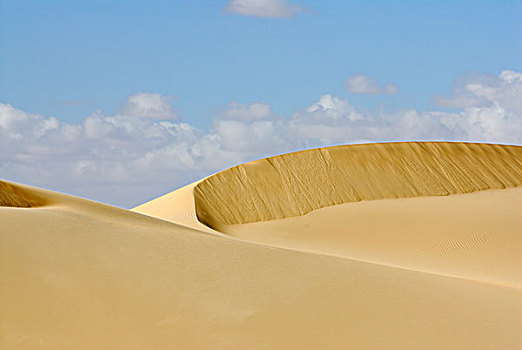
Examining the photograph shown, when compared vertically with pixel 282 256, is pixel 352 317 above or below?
below

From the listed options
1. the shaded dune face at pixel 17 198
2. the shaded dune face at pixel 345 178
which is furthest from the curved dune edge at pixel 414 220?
the shaded dune face at pixel 17 198

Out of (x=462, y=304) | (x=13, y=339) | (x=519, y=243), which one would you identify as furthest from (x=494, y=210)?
(x=13, y=339)

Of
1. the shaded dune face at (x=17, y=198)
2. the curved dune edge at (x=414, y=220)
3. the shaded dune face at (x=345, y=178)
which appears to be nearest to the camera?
the shaded dune face at (x=17, y=198)

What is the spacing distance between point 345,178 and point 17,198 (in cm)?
1663

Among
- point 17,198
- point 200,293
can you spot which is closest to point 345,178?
point 17,198

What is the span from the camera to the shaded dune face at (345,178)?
31219 mm

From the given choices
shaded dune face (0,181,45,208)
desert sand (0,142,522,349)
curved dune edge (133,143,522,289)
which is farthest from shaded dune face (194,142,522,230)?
shaded dune face (0,181,45,208)

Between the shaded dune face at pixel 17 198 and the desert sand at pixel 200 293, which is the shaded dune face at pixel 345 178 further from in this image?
the shaded dune face at pixel 17 198

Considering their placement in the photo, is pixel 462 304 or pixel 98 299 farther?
pixel 462 304

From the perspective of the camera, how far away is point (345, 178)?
3272cm

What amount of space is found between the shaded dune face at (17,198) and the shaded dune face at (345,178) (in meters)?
11.0

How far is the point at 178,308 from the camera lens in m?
14.2

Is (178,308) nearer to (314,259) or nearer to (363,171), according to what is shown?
(314,259)

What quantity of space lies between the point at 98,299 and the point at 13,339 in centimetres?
182
